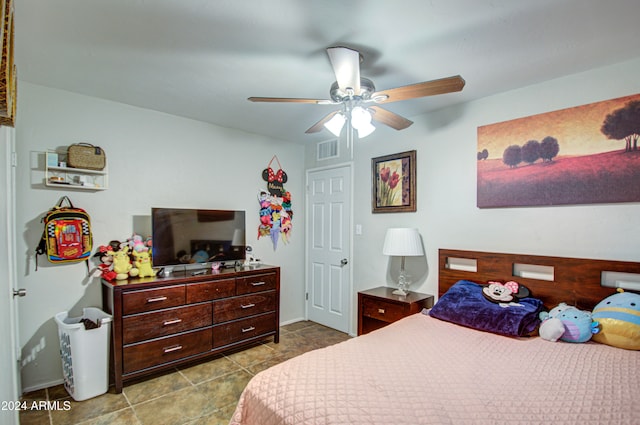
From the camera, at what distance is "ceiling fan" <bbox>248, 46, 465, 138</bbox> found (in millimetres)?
1671

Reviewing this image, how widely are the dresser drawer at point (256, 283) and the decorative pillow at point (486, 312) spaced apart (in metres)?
1.73

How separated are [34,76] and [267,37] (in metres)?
1.94

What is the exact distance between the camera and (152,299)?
261 centimetres

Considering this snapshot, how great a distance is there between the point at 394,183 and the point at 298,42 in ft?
6.13

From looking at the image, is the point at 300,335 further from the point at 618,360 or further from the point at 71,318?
the point at 618,360

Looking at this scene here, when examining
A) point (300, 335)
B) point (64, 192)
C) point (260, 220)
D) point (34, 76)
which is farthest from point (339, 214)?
point (34, 76)

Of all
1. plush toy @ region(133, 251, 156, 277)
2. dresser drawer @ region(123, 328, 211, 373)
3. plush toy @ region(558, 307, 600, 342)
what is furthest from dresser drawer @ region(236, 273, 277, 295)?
plush toy @ region(558, 307, 600, 342)

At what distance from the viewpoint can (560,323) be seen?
1963 mm

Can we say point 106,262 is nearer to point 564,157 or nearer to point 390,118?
point 390,118

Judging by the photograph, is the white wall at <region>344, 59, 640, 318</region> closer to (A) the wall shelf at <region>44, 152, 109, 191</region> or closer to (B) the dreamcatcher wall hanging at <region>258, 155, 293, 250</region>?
(B) the dreamcatcher wall hanging at <region>258, 155, 293, 250</region>

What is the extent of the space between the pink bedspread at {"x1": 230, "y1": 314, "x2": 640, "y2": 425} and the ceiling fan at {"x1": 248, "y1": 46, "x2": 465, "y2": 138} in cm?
148

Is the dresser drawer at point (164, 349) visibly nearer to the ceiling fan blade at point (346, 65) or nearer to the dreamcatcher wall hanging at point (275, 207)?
the dreamcatcher wall hanging at point (275, 207)

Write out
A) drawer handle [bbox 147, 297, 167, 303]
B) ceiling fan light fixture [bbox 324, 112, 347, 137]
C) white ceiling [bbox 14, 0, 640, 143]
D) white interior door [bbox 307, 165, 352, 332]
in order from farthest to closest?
white interior door [bbox 307, 165, 352, 332] < drawer handle [bbox 147, 297, 167, 303] < ceiling fan light fixture [bbox 324, 112, 347, 137] < white ceiling [bbox 14, 0, 640, 143]

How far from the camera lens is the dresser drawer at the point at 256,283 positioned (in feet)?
10.5
